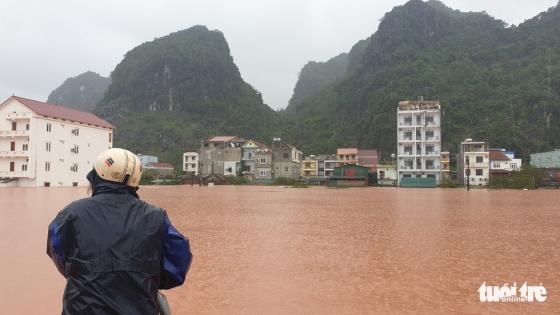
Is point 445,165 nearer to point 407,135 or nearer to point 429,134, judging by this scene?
point 429,134

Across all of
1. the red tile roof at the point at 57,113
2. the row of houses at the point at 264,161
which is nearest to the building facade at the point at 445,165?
the row of houses at the point at 264,161

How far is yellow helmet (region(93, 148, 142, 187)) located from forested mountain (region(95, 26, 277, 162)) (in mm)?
98347

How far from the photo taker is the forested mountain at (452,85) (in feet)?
263

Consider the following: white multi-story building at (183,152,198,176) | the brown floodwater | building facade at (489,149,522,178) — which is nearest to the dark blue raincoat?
the brown floodwater

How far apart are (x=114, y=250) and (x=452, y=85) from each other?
106740mm

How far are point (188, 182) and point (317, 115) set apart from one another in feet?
219

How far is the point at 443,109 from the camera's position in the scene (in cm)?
8756

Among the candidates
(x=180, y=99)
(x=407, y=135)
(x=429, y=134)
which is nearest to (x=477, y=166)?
(x=429, y=134)

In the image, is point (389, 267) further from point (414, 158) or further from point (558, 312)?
point (414, 158)

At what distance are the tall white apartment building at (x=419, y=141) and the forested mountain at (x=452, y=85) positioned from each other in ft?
48.5

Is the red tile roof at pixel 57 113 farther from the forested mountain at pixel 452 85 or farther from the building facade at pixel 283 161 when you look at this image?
the forested mountain at pixel 452 85

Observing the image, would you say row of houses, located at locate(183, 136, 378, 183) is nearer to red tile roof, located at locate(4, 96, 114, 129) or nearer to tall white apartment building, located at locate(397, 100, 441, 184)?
tall white apartment building, located at locate(397, 100, 441, 184)

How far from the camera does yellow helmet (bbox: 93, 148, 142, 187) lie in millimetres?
2287

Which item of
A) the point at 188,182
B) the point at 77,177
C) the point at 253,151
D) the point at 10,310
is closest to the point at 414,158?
the point at 253,151
